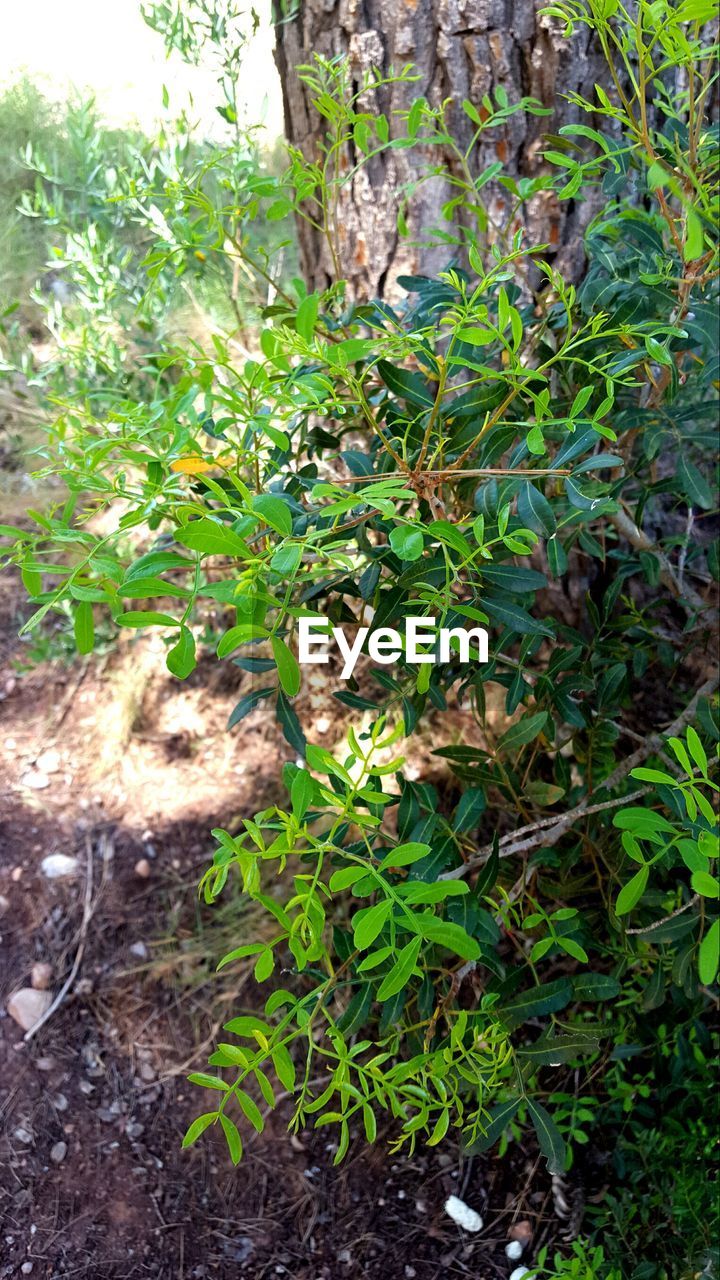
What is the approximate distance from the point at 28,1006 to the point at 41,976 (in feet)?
0.19

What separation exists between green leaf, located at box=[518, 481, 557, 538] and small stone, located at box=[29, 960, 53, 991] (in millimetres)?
1393

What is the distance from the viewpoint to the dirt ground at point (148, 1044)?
4.70 ft

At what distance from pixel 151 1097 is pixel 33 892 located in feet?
1.67

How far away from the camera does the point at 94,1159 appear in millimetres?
1552

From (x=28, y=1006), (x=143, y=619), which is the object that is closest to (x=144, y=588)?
(x=143, y=619)

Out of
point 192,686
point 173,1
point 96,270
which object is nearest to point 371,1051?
point 192,686

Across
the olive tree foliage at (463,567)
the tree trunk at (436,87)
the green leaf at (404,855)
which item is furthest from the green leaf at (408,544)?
the tree trunk at (436,87)

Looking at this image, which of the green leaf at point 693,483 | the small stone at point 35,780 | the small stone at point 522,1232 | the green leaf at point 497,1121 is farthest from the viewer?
the small stone at point 35,780

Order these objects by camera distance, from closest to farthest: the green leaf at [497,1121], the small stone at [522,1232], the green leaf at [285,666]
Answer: the green leaf at [285,666] → the green leaf at [497,1121] → the small stone at [522,1232]

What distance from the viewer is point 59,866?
6.42 feet

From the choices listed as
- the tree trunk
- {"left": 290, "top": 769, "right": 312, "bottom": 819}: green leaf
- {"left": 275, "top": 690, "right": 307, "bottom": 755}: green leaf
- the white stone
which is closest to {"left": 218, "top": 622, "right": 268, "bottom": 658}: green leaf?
{"left": 290, "top": 769, "right": 312, "bottom": 819}: green leaf

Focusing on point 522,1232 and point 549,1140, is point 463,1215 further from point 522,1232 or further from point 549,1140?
point 549,1140

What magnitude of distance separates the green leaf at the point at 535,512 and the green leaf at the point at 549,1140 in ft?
2.27

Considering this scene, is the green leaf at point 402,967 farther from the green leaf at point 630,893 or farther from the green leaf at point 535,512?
the green leaf at point 535,512
